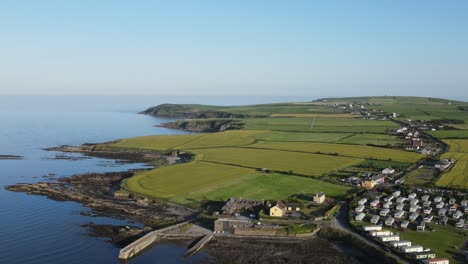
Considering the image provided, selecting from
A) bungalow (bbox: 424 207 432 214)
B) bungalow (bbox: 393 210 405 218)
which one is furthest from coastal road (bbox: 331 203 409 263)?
bungalow (bbox: 424 207 432 214)

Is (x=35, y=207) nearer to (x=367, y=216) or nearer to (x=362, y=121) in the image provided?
(x=367, y=216)

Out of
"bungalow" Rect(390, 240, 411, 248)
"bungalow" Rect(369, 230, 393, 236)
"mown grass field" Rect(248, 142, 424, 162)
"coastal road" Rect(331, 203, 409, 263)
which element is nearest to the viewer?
"coastal road" Rect(331, 203, 409, 263)

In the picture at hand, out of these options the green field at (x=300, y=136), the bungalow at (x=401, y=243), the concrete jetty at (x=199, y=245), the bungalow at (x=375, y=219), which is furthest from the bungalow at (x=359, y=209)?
the green field at (x=300, y=136)

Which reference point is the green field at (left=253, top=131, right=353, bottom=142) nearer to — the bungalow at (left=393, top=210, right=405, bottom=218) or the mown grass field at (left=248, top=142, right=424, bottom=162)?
the mown grass field at (left=248, top=142, right=424, bottom=162)

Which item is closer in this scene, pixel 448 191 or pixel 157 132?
pixel 448 191

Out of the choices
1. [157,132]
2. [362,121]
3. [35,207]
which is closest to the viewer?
[35,207]

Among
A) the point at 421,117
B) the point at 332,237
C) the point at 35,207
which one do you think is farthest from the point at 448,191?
the point at 421,117

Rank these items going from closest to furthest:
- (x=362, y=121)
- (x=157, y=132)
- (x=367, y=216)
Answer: (x=367, y=216), (x=362, y=121), (x=157, y=132)
